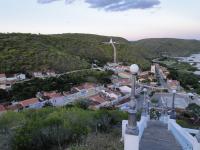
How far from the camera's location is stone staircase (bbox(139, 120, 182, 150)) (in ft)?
18.8

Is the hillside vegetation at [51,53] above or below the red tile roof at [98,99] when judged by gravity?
above

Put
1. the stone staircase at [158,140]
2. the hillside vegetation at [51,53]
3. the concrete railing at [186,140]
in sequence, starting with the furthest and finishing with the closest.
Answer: the hillside vegetation at [51,53] < the stone staircase at [158,140] < the concrete railing at [186,140]

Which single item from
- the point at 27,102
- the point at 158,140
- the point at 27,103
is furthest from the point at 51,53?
the point at 158,140

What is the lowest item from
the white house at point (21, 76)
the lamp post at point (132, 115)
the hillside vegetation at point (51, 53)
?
the white house at point (21, 76)

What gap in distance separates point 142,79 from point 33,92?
20.8m

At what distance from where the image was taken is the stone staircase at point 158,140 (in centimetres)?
572

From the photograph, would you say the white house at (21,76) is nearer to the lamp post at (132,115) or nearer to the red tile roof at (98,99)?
the red tile roof at (98,99)

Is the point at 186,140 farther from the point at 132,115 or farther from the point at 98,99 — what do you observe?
the point at 98,99

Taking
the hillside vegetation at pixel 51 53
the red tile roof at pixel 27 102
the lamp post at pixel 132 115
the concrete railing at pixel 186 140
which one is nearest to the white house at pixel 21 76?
the hillside vegetation at pixel 51 53

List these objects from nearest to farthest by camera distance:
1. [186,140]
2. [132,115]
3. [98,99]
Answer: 1. [132,115]
2. [186,140]
3. [98,99]

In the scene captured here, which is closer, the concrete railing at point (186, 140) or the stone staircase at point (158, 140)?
the concrete railing at point (186, 140)

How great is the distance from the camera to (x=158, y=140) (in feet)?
20.7

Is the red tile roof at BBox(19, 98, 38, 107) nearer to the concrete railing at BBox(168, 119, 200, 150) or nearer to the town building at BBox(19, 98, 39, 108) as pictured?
the town building at BBox(19, 98, 39, 108)


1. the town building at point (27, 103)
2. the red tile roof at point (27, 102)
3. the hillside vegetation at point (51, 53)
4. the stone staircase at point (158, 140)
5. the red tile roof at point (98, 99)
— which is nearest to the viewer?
the stone staircase at point (158, 140)
